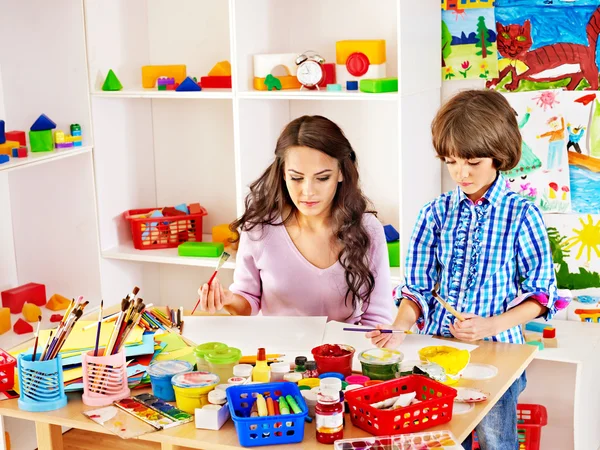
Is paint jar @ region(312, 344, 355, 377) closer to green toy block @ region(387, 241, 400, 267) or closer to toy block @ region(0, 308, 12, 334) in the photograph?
green toy block @ region(387, 241, 400, 267)

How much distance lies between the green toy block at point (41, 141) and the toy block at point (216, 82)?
0.59 m

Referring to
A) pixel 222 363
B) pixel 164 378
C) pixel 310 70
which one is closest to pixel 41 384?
pixel 164 378

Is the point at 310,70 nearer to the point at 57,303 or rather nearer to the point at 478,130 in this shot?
the point at 478,130

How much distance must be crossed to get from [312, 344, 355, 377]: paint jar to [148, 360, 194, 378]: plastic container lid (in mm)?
261

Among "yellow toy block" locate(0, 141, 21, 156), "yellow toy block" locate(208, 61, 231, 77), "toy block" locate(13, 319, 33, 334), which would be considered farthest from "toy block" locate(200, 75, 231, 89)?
"toy block" locate(13, 319, 33, 334)

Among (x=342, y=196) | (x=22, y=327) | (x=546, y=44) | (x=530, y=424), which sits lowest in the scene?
(x=530, y=424)

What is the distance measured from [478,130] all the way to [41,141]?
164 centimetres

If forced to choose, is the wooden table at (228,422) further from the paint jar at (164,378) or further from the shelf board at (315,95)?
the shelf board at (315,95)

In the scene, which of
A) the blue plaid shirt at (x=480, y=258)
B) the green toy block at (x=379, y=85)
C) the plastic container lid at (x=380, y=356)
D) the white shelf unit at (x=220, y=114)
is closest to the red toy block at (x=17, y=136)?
the white shelf unit at (x=220, y=114)

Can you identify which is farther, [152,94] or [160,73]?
[160,73]

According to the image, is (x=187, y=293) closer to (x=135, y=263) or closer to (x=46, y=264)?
(x=135, y=263)

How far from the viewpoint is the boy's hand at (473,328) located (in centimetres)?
187

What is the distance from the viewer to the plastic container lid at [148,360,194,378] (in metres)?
1.67

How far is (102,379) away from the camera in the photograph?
167 centimetres
